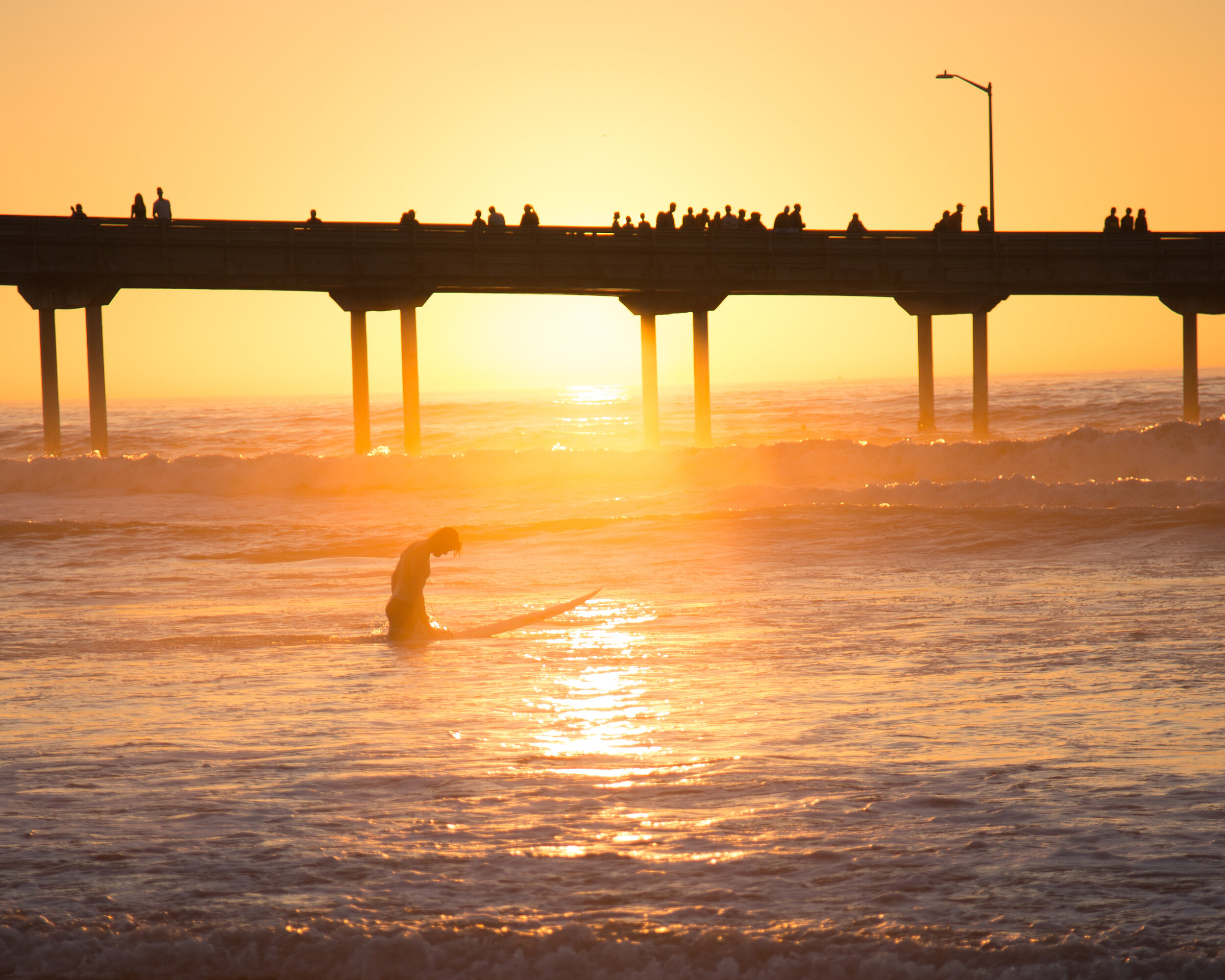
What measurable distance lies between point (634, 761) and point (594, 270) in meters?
22.9

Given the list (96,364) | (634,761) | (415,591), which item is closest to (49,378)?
(96,364)

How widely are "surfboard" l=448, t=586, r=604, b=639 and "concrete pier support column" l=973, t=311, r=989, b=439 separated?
23.5 meters

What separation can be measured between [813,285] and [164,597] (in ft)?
69.3

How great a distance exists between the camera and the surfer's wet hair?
9562mm

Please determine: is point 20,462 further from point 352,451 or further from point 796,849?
point 796,849

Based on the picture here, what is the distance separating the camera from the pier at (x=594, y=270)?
25422 mm

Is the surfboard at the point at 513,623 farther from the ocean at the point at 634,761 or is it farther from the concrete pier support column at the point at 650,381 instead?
the concrete pier support column at the point at 650,381

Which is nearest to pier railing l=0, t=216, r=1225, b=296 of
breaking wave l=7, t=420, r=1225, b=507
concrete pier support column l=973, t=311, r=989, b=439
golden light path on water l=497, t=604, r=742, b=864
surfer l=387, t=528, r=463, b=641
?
concrete pier support column l=973, t=311, r=989, b=439

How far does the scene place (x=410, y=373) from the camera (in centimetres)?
2784

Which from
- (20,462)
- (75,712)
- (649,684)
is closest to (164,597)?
(75,712)

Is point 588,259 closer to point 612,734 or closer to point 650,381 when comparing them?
point 650,381

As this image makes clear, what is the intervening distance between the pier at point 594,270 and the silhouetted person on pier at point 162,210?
0.71ft

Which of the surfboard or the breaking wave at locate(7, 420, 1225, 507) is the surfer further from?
the breaking wave at locate(7, 420, 1225, 507)

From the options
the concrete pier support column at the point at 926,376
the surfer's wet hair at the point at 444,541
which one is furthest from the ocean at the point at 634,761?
the concrete pier support column at the point at 926,376
